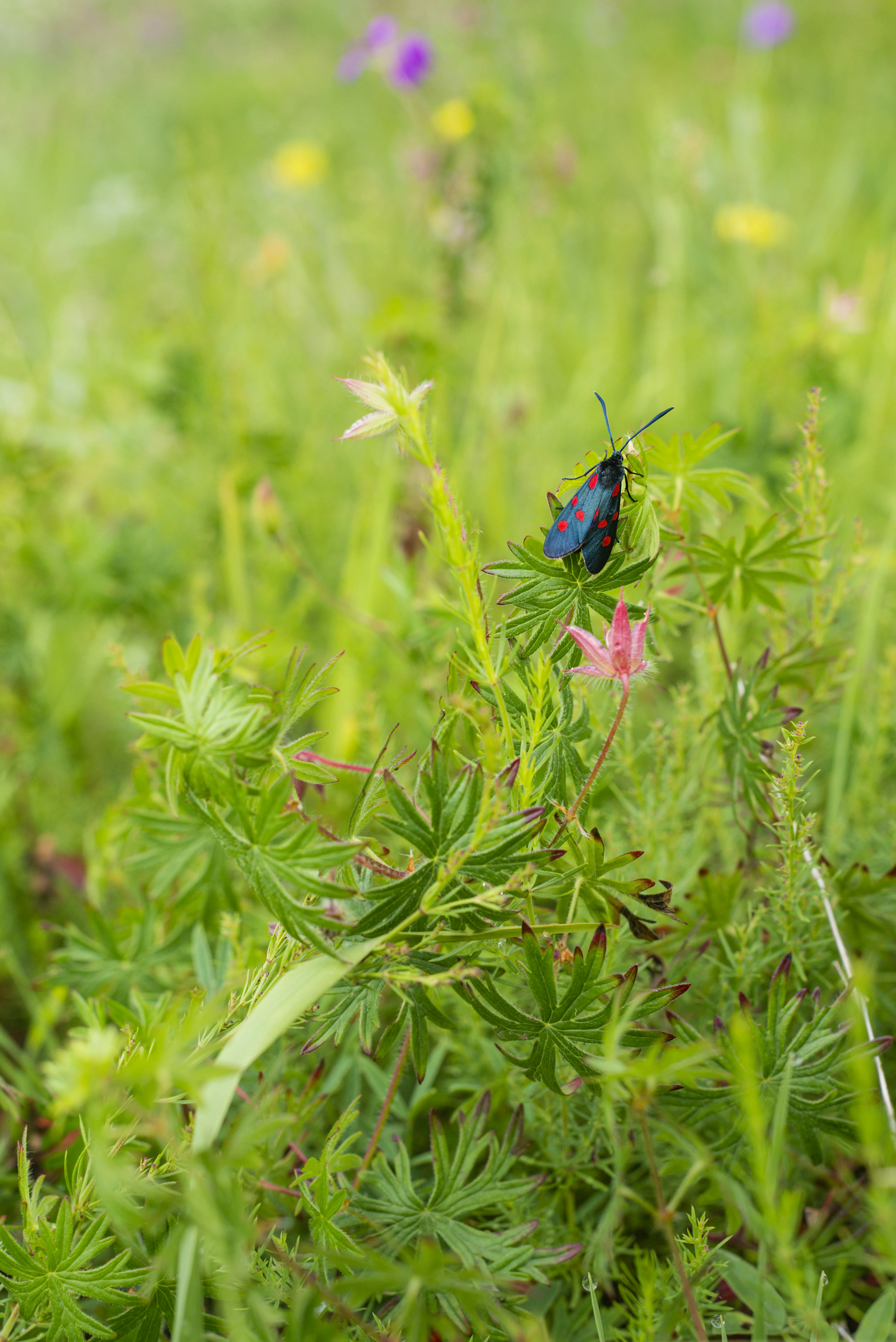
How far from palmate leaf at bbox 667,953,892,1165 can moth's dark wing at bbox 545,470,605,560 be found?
0.41m

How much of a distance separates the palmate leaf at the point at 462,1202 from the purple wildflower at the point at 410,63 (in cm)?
284

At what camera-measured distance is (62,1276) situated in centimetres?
76

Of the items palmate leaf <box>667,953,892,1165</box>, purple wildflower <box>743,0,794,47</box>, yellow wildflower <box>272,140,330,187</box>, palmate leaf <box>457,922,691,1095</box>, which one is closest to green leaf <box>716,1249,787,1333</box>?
palmate leaf <box>667,953,892,1165</box>

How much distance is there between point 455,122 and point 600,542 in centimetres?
264

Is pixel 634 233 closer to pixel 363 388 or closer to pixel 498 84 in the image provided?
pixel 498 84

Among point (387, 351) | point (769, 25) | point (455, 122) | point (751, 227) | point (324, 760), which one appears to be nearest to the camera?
point (324, 760)

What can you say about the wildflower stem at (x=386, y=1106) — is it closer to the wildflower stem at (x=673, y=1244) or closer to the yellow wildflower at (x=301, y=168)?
the wildflower stem at (x=673, y=1244)

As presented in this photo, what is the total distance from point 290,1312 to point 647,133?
4546 mm

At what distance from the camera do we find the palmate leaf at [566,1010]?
2.37ft

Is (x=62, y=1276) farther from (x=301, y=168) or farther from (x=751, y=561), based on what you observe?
(x=301, y=168)

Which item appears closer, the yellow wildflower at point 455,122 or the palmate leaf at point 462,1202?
the palmate leaf at point 462,1202

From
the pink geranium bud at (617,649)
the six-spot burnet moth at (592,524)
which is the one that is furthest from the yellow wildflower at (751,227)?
the pink geranium bud at (617,649)

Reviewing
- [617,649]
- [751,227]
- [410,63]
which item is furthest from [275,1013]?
[751,227]

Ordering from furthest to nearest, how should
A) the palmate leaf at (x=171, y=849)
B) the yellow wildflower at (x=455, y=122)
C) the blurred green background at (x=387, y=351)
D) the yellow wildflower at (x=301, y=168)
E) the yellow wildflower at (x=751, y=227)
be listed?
1. the yellow wildflower at (x=301, y=168)
2. the yellow wildflower at (x=751, y=227)
3. the yellow wildflower at (x=455, y=122)
4. the blurred green background at (x=387, y=351)
5. the palmate leaf at (x=171, y=849)
